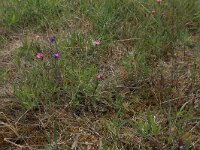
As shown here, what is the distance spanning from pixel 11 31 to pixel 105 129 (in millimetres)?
1599

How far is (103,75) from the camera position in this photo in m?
2.36

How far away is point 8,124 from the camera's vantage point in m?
1.98

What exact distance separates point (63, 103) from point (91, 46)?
702 millimetres

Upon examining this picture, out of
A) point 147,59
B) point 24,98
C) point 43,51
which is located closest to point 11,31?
point 43,51

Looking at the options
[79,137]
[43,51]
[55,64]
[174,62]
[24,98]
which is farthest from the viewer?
[43,51]

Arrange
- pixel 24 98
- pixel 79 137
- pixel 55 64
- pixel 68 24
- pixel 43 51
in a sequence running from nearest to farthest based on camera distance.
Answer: pixel 79 137, pixel 24 98, pixel 55 64, pixel 43 51, pixel 68 24

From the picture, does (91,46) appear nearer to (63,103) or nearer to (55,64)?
(55,64)

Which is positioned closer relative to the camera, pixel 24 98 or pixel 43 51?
pixel 24 98

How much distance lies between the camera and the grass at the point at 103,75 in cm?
187

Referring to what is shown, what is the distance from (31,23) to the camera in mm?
3102

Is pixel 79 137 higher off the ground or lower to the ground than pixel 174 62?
lower

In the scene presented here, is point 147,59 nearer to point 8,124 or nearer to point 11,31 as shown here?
point 8,124

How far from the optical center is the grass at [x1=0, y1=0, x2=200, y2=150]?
187cm

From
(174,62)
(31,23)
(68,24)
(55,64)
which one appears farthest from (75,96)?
(31,23)
